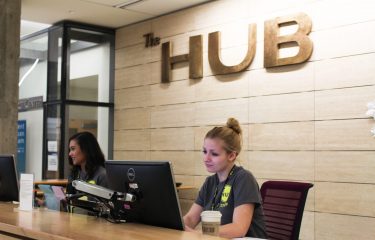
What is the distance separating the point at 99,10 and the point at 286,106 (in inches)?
123

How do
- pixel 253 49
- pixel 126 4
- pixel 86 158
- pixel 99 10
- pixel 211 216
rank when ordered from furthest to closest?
1. pixel 99 10
2. pixel 126 4
3. pixel 253 49
4. pixel 86 158
5. pixel 211 216

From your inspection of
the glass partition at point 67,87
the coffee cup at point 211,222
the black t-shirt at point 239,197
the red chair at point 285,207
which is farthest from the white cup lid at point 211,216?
the glass partition at point 67,87

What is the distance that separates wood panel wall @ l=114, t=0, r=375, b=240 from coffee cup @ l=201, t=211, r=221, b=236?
3.18m

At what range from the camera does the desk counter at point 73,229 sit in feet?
7.93

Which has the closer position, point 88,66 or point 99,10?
point 99,10

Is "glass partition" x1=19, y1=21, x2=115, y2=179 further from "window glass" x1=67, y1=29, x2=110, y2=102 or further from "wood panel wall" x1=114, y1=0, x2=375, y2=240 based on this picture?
"wood panel wall" x1=114, y1=0, x2=375, y2=240

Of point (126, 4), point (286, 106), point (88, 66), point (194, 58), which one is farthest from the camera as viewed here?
point (88, 66)

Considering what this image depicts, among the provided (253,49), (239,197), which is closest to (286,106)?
(253,49)

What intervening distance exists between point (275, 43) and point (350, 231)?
218 cm

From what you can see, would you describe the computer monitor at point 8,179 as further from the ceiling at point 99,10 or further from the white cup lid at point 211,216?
the ceiling at point 99,10

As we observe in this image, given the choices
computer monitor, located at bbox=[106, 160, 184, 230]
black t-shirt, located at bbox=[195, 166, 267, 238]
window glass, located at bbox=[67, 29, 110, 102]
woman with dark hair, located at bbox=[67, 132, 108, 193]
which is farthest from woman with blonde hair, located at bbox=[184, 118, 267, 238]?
window glass, located at bbox=[67, 29, 110, 102]

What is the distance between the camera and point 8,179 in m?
3.93

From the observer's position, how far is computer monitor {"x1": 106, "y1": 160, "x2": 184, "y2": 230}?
8.37 ft

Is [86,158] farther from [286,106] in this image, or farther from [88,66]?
[88,66]
